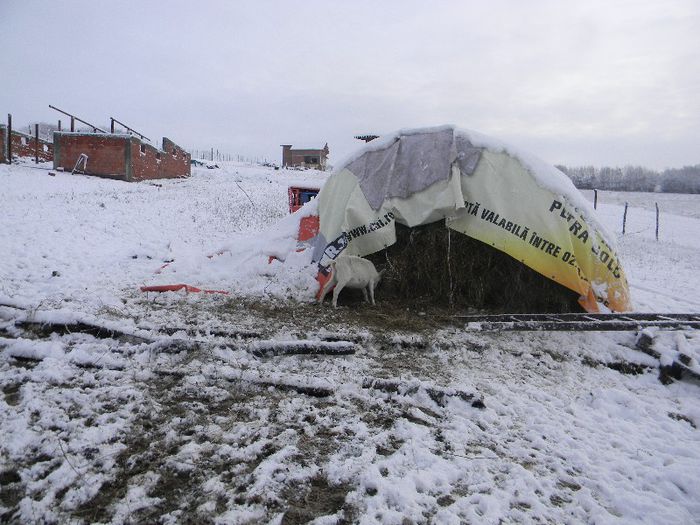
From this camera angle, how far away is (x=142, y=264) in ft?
23.5

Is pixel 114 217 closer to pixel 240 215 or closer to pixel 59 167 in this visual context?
pixel 240 215

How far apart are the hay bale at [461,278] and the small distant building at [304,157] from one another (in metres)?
47.4

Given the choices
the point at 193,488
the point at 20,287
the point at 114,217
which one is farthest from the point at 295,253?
the point at 114,217

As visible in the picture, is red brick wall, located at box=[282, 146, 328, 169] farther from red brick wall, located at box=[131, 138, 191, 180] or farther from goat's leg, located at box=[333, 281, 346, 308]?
goat's leg, located at box=[333, 281, 346, 308]

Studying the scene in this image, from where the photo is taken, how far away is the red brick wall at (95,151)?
2070cm

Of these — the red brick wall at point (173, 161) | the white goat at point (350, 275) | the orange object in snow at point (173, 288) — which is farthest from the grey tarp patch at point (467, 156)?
the red brick wall at point (173, 161)

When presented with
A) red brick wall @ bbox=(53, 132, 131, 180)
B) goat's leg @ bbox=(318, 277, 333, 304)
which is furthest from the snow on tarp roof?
red brick wall @ bbox=(53, 132, 131, 180)

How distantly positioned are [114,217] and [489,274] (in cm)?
1011

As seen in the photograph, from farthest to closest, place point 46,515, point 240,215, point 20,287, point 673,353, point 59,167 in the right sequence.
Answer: point 59,167
point 240,215
point 20,287
point 673,353
point 46,515

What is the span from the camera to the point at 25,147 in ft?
77.4

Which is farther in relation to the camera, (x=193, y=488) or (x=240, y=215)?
(x=240, y=215)

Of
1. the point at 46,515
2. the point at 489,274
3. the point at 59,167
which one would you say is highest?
the point at 59,167

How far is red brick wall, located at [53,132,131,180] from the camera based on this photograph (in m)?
20.7

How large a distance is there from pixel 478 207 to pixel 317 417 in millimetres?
3572
